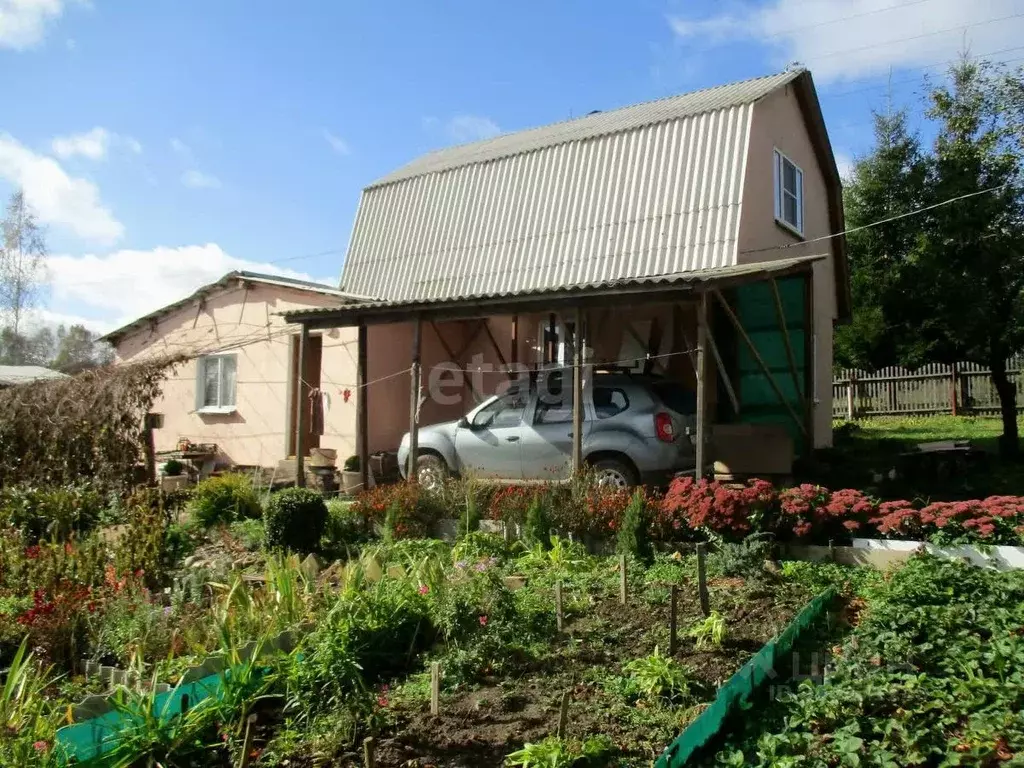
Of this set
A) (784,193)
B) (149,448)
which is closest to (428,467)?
(149,448)

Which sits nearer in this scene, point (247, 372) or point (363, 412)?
point (363, 412)

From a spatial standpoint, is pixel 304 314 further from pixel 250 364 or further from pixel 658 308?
pixel 658 308

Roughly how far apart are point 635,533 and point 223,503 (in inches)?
222

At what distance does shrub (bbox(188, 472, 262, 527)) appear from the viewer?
1060 centimetres

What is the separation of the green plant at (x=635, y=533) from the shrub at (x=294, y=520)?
10.6ft

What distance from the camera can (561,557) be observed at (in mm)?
7906

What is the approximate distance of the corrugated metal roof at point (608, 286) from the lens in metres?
9.59

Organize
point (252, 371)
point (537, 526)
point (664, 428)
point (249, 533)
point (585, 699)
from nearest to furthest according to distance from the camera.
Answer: point (585, 699) < point (537, 526) < point (249, 533) < point (664, 428) < point (252, 371)

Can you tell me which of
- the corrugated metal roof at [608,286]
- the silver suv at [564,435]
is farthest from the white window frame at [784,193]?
the silver suv at [564,435]

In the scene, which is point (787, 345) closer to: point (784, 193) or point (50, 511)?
point (784, 193)

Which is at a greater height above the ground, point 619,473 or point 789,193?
point 789,193

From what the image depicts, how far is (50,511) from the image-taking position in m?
9.77

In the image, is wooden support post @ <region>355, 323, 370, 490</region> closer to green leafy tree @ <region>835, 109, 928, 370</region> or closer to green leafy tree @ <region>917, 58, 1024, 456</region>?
green leafy tree @ <region>917, 58, 1024, 456</region>

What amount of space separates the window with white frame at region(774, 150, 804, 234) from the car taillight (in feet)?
17.9
